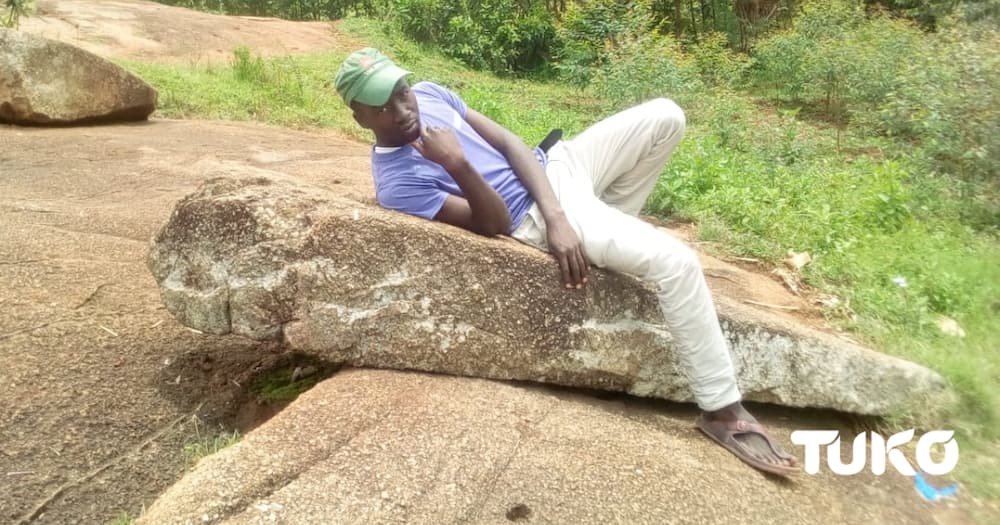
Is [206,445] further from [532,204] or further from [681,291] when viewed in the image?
[681,291]

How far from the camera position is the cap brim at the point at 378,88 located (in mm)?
2422

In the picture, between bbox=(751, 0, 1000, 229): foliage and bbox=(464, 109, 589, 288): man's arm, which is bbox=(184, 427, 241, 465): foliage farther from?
bbox=(751, 0, 1000, 229): foliage

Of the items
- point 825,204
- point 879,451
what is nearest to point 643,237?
point 879,451

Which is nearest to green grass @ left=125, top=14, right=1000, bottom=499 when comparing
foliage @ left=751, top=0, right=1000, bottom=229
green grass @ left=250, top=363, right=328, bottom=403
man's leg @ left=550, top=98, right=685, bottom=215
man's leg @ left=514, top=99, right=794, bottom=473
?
green grass @ left=250, top=363, right=328, bottom=403

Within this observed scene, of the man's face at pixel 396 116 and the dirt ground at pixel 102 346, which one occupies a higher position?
the man's face at pixel 396 116

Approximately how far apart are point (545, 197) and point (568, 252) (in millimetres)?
226

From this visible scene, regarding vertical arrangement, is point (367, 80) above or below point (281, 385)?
above

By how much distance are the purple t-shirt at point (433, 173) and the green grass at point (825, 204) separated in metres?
0.77

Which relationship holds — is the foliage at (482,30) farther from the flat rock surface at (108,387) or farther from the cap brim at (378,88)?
the cap brim at (378,88)

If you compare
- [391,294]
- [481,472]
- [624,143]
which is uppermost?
[624,143]

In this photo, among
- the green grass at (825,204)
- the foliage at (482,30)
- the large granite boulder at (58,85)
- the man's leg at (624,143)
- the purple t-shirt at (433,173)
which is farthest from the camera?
the foliage at (482,30)

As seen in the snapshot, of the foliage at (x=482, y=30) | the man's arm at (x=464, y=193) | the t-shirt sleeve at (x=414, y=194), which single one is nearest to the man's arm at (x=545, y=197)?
the man's arm at (x=464, y=193)

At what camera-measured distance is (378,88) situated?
7.94 ft

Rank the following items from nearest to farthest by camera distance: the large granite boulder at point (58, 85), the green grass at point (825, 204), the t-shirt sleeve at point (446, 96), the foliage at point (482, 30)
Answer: the t-shirt sleeve at point (446, 96)
the green grass at point (825, 204)
the large granite boulder at point (58, 85)
the foliage at point (482, 30)
